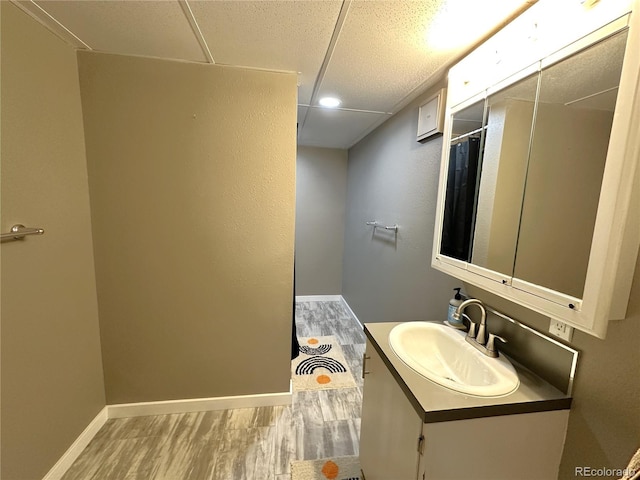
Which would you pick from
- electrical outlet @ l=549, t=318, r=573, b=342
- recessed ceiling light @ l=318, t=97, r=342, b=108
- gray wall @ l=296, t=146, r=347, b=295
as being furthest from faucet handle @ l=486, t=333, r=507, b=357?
gray wall @ l=296, t=146, r=347, b=295

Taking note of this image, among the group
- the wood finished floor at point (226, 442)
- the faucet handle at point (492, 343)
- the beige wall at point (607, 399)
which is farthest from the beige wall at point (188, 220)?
the beige wall at point (607, 399)

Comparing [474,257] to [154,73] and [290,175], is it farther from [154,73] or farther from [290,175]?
[154,73]

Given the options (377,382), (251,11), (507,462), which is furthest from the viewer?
(377,382)

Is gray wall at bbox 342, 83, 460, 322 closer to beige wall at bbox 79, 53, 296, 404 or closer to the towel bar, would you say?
the towel bar

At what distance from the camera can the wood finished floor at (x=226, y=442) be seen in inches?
59.8

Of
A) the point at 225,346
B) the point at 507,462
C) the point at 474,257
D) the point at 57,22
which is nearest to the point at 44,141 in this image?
the point at 57,22

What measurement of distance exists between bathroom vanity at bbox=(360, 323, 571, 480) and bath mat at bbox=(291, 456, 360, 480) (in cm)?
59

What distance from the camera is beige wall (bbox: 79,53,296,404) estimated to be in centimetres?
161

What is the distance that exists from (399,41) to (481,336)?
138 centimetres

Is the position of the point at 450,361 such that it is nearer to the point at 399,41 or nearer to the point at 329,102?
the point at 399,41

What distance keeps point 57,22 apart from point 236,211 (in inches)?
45.1

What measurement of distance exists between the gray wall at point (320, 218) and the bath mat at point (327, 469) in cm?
261

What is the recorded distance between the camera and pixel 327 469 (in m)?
1.54

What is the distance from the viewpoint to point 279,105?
1718 mm
